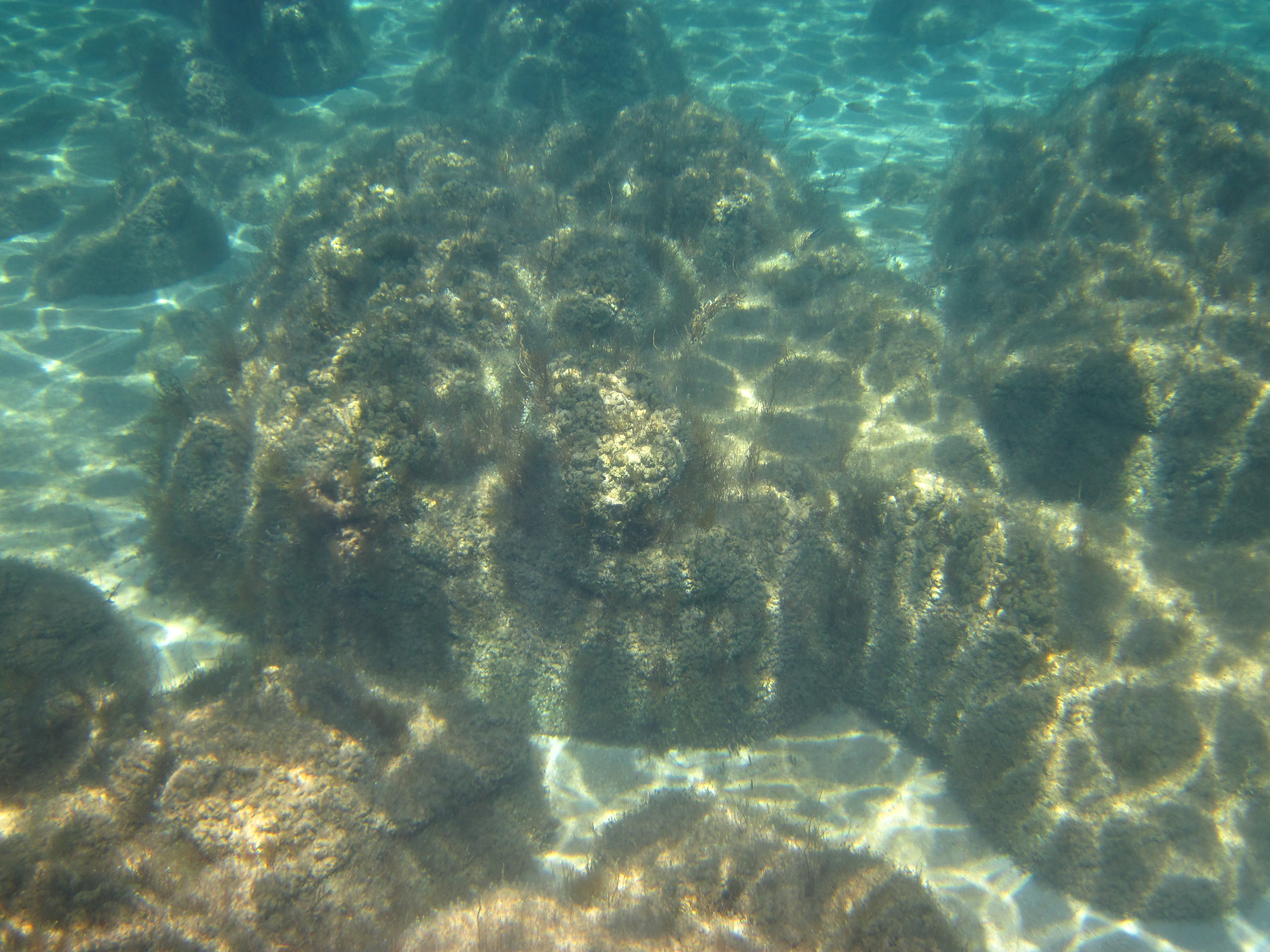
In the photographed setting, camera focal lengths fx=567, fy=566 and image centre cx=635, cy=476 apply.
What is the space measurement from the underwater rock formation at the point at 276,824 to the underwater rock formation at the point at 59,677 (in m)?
0.24

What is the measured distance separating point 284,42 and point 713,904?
52.8 ft

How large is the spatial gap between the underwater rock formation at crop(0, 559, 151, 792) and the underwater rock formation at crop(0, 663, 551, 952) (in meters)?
0.24

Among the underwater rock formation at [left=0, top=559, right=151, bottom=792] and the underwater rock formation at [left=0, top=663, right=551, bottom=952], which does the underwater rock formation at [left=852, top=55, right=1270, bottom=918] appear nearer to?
the underwater rock formation at [left=0, top=663, right=551, bottom=952]

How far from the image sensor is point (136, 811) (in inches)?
126

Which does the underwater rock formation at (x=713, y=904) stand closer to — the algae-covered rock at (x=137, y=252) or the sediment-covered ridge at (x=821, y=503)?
the sediment-covered ridge at (x=821, y=503)

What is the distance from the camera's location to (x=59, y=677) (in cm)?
407

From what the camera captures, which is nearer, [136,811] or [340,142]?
[136,811]

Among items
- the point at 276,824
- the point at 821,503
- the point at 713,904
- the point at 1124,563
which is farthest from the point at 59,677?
the point at 1124,563

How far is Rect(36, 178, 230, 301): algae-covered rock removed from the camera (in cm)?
841

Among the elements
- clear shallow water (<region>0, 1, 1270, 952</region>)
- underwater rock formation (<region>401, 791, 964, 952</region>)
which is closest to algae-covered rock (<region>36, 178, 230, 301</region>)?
clear shallow water (<region>0, 1, 1270, 952</region>)

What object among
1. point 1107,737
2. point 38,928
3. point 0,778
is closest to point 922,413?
point 1107,737

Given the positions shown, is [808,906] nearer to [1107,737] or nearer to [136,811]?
[1107,737]

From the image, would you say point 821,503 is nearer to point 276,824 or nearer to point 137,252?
point 276,824

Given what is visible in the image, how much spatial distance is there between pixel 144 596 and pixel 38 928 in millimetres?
3212
